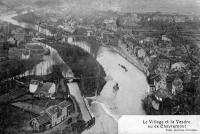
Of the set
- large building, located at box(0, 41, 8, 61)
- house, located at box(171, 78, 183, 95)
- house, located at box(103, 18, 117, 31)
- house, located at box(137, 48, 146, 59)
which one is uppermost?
house, located at box(103, 18, 117, 31)

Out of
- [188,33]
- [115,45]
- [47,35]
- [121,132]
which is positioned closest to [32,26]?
[47,35]

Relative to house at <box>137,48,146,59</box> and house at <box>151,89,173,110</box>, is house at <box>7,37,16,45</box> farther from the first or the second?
house at <box>151,89,173,110</box>

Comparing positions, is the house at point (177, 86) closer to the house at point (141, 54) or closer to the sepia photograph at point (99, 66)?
the sepia photograph at point (99, 66)

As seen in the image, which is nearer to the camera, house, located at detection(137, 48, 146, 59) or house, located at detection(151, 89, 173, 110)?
house, located at detection(151, 89, 173, 110)

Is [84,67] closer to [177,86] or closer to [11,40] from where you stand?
[11,40]

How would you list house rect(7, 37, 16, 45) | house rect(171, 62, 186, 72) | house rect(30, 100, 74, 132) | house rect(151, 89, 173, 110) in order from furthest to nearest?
house rect(171, 62, 186, 72)
house rect(151, 89, 173, 110)
house rect(7, 37, 16, 45)
house rect(30, 100, 74, 132)

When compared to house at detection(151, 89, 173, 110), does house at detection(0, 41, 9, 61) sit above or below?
above

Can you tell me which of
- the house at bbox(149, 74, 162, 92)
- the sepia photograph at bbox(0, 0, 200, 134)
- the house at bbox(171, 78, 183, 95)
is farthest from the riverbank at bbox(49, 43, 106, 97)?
the house at bbox(171, 78, 183, 95)
